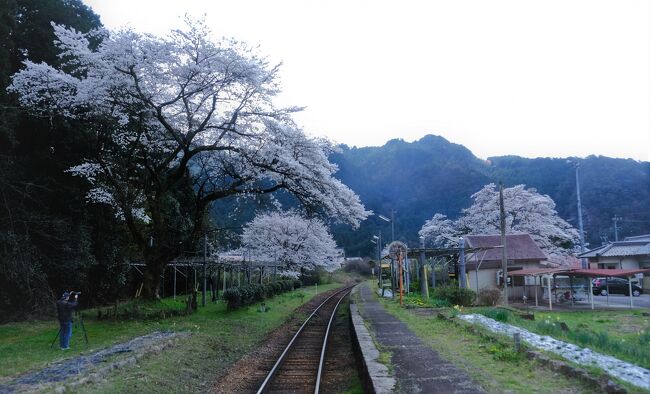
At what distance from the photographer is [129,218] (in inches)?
746

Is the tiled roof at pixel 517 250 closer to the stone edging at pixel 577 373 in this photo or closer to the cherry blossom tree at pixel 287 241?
the cherry blossom tree at pixel 287 241

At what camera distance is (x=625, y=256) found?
40.7 metres

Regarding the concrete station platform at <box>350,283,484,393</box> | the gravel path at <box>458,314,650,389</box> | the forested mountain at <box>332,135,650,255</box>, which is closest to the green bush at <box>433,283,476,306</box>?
the concrete station platform at <box>350,283,484,393</box>

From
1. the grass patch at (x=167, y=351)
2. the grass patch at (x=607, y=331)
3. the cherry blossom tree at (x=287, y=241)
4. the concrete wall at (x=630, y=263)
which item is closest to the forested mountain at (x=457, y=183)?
the cherry blossom tree at (x=287, y=241)

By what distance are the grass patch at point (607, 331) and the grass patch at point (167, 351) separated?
7567 millimetres

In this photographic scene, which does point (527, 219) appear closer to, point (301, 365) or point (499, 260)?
point (499, 260)

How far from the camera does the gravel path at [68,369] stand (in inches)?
339

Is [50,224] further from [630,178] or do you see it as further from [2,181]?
[630,178]

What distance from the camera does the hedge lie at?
75.7 ft

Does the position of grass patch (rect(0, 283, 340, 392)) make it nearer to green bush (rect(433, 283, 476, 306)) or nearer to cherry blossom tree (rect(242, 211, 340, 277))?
green bush (rect(433, 283, 476, 306))

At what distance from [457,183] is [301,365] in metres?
79.3

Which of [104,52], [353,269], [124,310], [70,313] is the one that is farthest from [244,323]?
[353,269]

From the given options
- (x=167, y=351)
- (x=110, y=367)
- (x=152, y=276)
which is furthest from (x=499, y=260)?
(x=110, y=367)

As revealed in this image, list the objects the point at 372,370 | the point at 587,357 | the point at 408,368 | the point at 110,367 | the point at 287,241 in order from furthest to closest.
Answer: the point at 287,241, the point at 110,367, the point at 408,368, the point at 372,370, the point at 587,357
